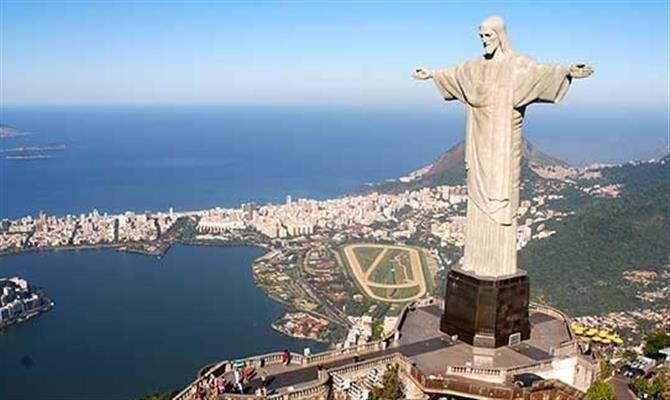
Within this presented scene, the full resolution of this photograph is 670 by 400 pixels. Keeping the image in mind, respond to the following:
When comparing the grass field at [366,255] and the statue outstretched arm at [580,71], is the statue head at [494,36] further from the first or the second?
the grass field at [366,255]

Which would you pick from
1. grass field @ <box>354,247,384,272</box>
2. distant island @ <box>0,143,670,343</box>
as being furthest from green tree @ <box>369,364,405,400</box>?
grass field @ <box>354,247,384,272</box>

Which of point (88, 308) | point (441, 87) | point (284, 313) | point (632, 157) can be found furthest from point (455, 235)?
point (632, 157)

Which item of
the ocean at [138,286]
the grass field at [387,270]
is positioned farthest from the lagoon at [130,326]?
the grass field at [387,270]

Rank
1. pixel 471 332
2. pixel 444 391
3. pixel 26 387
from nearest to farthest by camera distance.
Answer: pixel 444 391 < pixel 471 332 < pixel 26 387

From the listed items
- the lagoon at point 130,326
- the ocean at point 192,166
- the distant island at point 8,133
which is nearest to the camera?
the lagoon at point 130,326

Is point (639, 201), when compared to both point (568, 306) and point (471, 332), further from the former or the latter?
point (471, 332)

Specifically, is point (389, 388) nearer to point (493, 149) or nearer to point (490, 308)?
point (490, 308)

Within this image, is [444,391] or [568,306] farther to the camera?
[568,306]

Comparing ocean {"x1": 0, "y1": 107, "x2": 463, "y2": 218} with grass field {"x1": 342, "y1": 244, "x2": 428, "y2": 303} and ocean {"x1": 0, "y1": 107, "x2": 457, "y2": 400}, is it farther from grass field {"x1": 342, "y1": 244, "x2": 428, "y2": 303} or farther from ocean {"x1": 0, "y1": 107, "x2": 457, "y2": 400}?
grass field {"x1": 342, "y1": 244, "x2": 428, "y2": 303}

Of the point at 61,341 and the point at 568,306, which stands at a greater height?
the point at 568,306
